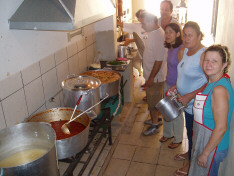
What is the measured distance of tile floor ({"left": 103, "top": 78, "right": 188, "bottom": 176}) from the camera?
7.64 feet

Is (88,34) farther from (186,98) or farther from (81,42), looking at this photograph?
(186,98)

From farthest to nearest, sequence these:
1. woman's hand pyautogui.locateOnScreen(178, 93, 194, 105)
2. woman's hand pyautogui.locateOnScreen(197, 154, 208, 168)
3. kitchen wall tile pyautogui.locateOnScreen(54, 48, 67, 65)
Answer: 1. kitchen wall tile pyautogui.locateOnScreen(54, 48, 67, 65)
2. woman's hand pyautogui.locateOnScreen(178, 93, 194, 105)
3. woman's hand pyautogui.locateOnScreen(197, 154, 208, 168)

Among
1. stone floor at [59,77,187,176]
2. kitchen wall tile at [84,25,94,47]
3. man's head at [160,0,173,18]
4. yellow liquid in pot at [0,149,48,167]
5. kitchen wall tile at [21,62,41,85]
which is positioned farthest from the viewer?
man's head at [160,0,173,18]

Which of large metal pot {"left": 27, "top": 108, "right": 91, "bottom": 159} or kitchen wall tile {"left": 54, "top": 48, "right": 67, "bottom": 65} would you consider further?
kitchen wall tile {"left": 54, "top": 48, "right": 67, "bottom": 65}

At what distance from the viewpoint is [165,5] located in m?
3.40

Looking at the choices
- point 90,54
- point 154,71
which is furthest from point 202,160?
point 90,54

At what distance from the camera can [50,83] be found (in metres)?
2.11

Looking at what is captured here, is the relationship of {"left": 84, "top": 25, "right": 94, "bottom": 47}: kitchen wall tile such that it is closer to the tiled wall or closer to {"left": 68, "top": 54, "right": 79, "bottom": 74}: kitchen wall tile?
the tiled wall

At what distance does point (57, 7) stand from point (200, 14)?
4.35 m

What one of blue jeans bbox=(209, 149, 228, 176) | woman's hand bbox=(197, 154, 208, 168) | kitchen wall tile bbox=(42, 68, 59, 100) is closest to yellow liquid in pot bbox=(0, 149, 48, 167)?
kitchen wall tile bbox=(42, 68, 59, 100)

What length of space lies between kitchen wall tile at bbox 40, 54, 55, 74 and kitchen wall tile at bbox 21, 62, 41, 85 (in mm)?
61

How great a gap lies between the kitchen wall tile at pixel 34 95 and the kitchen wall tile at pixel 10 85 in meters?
0.10

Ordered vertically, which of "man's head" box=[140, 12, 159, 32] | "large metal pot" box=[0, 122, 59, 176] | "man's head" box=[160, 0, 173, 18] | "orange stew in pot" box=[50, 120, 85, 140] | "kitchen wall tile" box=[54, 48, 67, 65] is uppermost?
"man's head" box=[160, 0, 173, 18]

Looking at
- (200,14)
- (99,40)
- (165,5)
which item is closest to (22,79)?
(99,40)
